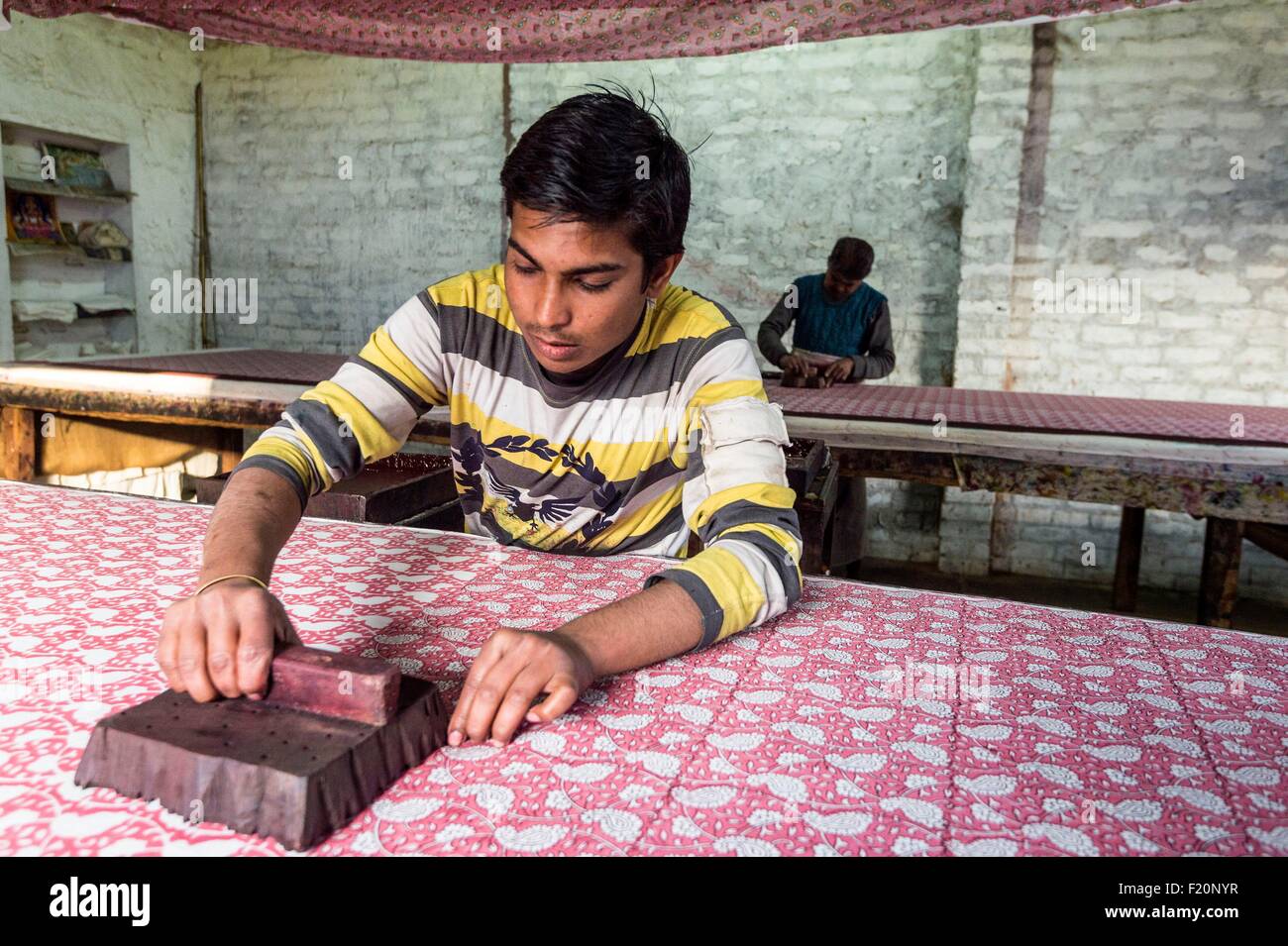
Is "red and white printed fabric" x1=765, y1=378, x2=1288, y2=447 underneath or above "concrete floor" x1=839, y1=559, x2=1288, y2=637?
above

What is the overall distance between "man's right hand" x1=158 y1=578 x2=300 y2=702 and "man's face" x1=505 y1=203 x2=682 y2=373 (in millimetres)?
640

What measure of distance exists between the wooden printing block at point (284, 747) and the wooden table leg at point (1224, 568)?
121 inches

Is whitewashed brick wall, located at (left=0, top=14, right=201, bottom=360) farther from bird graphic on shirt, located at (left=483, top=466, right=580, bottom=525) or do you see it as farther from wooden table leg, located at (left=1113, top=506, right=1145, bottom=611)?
wooden table leg, located at (left=1113, top=506, right=1145, bottom=611)

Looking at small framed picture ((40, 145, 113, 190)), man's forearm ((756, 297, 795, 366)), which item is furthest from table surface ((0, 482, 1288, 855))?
small framed picture ((40, 145, 113, 190))

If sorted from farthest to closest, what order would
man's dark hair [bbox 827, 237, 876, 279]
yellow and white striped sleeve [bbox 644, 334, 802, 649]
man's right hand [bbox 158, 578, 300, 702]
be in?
man's dark hair [bbox 827, 237, 876, 279] → yellow and white striped sleeve [bbox 644, 334, 802, 649] → man's right hand [bbox 158, 578, 300, 702]

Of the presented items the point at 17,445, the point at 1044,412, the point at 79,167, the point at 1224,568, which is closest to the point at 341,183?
the point at 79,167

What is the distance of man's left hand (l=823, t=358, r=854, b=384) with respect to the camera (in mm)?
4387

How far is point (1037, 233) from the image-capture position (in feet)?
17.3

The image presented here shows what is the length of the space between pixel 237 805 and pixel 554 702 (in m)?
0.33

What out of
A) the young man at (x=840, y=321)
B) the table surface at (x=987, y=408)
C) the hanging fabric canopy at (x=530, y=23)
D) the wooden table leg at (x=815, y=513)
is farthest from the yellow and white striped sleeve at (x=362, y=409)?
the young man at (x=840, y=321)

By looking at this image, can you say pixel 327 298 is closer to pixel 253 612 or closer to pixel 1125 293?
pixel 1125 293

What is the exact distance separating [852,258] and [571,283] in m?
3.53

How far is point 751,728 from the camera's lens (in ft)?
3.30
